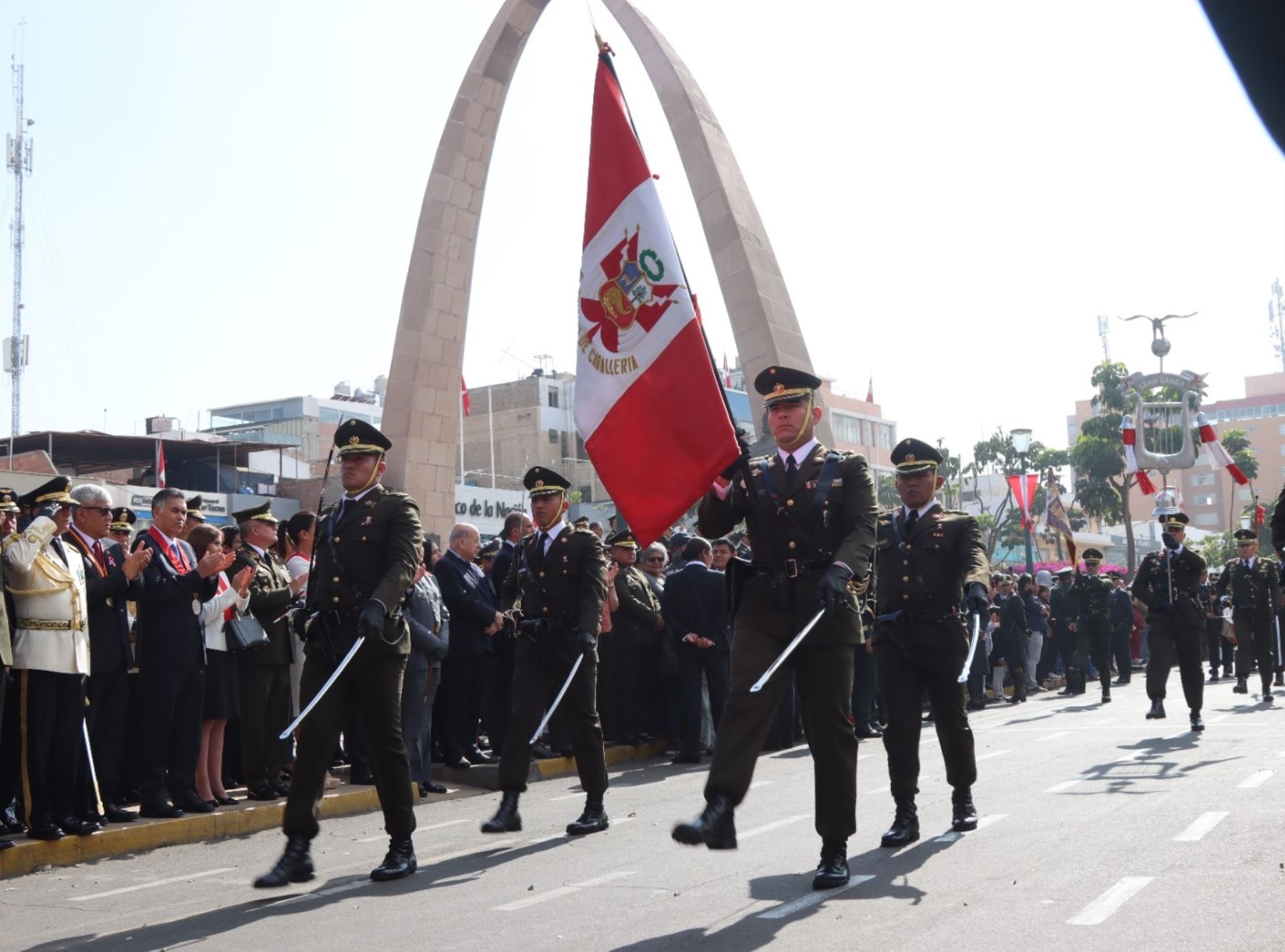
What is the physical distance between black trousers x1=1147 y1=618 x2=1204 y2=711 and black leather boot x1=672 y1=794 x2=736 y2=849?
8890 millimetres

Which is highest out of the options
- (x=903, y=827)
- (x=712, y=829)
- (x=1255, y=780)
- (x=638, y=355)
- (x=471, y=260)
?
(x=471, y=260)

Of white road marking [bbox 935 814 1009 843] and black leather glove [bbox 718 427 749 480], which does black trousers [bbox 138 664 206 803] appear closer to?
black leather glove [bbox 718 427 749 480]

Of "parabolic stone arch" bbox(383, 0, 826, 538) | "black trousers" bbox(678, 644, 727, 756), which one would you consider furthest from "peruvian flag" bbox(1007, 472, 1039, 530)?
"black trousers" bbox(678, 644, 727, 756)

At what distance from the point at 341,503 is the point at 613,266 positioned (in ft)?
5.80

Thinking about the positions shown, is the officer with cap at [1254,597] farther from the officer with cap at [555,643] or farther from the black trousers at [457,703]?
the officer with cap at [555,643]

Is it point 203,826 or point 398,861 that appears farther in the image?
point 203,826

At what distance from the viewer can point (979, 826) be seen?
305 inches

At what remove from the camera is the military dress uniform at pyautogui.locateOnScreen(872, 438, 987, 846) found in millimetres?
7704

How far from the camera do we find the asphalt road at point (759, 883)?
5227mm

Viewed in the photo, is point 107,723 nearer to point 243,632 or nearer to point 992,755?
point 243,632

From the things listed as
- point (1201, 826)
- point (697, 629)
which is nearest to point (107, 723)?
point (697, 629)

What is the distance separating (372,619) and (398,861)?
4.13ft

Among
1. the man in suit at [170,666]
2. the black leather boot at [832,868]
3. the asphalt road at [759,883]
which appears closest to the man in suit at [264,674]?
the man in suit at [170,666]

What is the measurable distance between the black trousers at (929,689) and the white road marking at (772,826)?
758 mm
